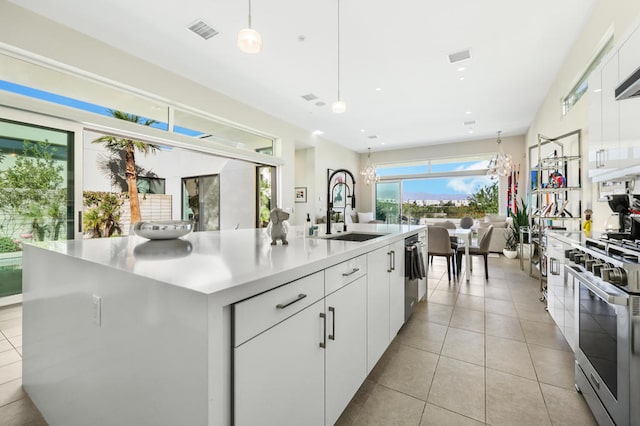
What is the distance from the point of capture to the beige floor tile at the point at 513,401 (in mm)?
1437

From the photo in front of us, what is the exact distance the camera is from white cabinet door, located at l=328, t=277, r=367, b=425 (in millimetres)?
1217

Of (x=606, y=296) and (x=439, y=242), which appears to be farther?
(x=439, y=242)

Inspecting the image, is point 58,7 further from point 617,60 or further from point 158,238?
point 617,60

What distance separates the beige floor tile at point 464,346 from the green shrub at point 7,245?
176 inches

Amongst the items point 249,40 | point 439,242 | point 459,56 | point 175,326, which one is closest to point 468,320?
point 439,242

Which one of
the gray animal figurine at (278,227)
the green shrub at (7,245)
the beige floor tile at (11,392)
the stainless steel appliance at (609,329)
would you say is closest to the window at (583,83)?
the stainless steel appliance at (609,329)

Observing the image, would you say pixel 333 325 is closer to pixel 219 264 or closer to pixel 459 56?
pixel 219 264

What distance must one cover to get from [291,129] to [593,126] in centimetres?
536

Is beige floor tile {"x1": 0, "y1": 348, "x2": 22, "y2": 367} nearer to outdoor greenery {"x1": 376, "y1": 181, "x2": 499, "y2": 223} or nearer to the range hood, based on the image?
Answer: the range hood

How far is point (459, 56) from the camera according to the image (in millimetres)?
3592

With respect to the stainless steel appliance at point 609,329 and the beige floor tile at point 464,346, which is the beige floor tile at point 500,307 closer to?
the beige floor tile at point 464,346

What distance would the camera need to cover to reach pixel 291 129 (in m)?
6.51

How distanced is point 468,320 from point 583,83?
3.21m

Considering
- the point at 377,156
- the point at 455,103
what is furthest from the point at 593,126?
the point at 377,156
